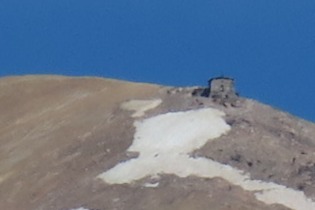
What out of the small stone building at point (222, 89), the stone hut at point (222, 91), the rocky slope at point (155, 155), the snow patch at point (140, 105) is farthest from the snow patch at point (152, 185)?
the small stone building at point (222, 89)

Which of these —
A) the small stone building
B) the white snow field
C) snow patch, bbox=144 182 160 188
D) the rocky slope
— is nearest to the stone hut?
the small stone building

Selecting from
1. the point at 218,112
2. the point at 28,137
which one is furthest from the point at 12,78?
the point at 218,112

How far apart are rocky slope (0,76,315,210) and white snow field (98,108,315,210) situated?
49mm

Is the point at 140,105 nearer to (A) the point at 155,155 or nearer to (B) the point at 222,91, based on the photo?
(B) the point at 222,91

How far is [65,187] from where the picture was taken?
67.9 metres

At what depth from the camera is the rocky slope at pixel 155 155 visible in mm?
63469

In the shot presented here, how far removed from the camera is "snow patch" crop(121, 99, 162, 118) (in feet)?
252

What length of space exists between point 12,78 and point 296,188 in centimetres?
3440

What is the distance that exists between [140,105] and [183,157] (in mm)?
11458

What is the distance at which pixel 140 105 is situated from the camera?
258 ft

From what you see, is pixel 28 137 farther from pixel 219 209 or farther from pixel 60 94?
pixel 219 209

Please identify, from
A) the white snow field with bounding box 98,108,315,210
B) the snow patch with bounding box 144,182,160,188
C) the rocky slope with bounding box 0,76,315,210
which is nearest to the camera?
the rocky slope with bounding box 0,76,315,210

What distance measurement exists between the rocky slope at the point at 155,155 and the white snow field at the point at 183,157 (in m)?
0.05

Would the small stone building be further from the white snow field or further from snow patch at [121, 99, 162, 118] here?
snow patch at [121, 99, 162, 118]
